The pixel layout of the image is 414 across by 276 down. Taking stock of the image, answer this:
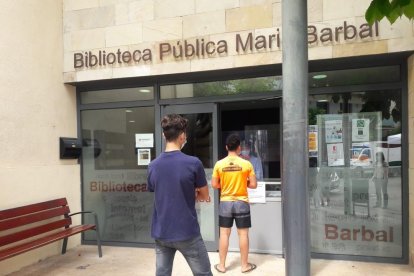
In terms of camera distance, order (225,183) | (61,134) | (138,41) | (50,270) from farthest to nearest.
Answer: (61,134) → (138,41) → (50,270) → (225,183)

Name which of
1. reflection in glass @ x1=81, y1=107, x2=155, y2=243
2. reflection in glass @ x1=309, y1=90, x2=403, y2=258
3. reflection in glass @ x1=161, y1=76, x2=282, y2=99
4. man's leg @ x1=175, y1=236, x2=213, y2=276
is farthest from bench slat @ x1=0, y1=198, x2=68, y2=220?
reflection in glass @ x1=309, y1=90, x2=403, y2=258

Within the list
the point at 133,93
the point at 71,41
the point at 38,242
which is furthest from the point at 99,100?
the point at 38,242

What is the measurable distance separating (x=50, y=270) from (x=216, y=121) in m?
3.01

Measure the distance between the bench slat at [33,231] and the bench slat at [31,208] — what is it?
23 centimetres

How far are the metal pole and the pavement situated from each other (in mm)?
1472

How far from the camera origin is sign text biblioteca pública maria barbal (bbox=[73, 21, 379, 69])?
15.5 ft

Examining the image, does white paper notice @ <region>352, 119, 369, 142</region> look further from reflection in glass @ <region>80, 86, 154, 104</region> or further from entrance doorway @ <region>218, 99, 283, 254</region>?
reflection in glass @ <region>80, 86, 154, 104</region>

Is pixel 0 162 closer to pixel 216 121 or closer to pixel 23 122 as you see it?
pixel 23 122

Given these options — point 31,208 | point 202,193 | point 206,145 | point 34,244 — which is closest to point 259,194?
point 206,145

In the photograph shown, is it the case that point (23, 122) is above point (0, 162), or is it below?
above

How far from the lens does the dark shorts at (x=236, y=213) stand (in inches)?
184

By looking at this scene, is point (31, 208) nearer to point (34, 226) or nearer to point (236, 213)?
point (34, 226)

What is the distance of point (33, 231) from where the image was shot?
16.6ft

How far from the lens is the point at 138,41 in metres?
5.66
